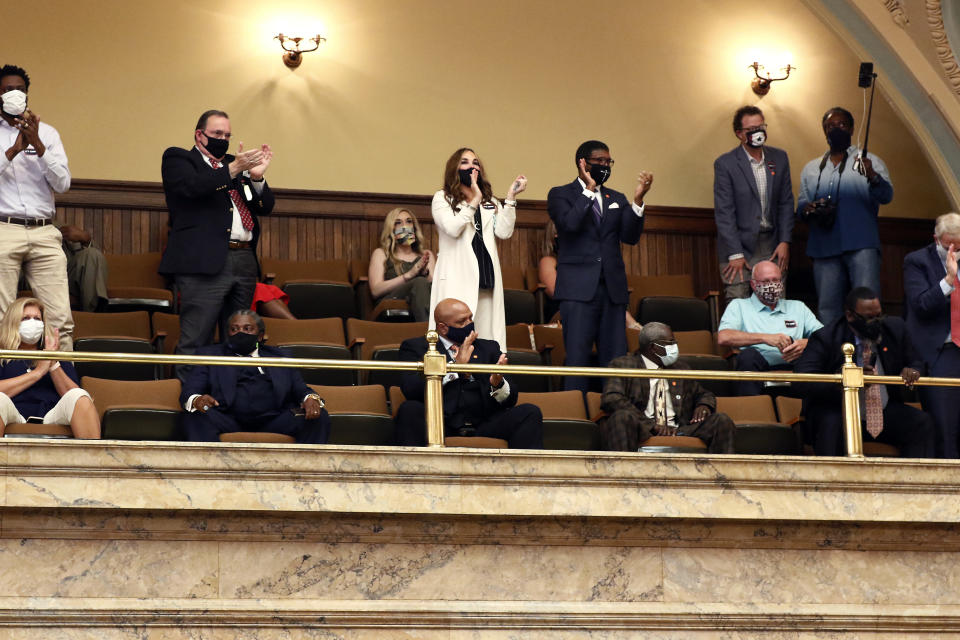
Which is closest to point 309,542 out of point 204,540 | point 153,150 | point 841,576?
point 204,540

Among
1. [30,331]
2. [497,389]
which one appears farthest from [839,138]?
[30,331]

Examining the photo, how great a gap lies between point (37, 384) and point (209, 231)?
4.12 feet

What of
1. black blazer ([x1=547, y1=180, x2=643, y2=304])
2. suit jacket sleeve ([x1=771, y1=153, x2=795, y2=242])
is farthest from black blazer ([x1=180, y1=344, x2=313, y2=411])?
suit jacket sleeve ([x1=771, y1=153, x2=795, y2=242])

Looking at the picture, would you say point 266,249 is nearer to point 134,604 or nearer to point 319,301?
point 319,301

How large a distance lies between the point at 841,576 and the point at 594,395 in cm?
117

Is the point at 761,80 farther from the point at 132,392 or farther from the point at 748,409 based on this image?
the point at 132,392

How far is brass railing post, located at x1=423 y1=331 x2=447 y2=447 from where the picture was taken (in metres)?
5.50

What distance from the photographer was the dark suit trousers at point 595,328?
6828 millimetres

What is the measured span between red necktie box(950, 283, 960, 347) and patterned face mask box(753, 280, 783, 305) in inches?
33.8

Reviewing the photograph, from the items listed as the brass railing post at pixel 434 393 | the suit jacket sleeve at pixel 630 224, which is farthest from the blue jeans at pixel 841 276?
the brass railing post at pixel 434 393

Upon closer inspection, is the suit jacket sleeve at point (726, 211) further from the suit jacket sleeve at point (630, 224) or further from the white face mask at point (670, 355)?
the white face mask at point (670, 355)

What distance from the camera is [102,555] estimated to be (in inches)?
208

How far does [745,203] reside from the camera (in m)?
7.80

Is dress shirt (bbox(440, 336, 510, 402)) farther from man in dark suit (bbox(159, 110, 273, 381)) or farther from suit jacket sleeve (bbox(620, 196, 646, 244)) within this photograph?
suit jacket sleeve (bbox(620, 196, 646, 244))
